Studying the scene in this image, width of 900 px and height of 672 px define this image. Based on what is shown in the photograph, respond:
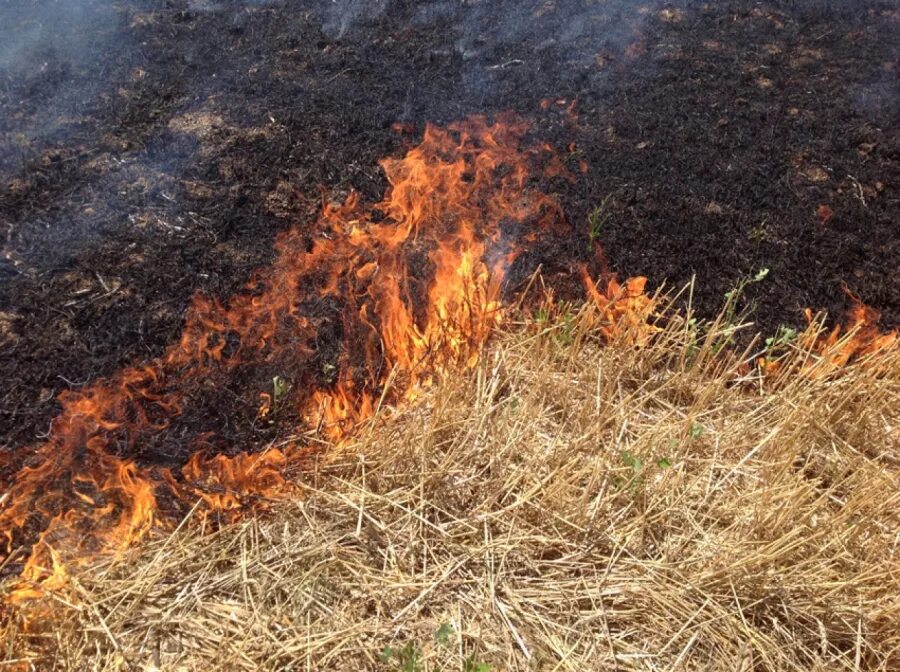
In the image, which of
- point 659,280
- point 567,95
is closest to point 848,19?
point 567,95

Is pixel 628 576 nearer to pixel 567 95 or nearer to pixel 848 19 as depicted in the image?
pixel 567 95

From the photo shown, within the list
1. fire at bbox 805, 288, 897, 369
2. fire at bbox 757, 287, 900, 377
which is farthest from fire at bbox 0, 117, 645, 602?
fire at bbox 805, 288, 897, 369

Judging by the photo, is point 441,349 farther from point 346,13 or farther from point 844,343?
point 346,13

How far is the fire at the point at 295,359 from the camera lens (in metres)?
2.83

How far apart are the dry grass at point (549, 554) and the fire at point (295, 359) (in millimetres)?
185

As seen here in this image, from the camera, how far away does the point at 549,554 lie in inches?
112

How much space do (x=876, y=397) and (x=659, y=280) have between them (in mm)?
1212

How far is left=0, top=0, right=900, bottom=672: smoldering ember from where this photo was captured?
261cm

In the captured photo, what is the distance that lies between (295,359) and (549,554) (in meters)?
1.45

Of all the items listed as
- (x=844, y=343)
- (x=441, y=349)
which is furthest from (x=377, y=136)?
(x=844, y=343)

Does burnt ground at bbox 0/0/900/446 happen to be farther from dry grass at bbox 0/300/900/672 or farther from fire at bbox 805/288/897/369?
dry grass at bbox 0/300/900/672

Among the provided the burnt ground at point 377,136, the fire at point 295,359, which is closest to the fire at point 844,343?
the burnt ground at point 377,136

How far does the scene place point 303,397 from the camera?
10.9ft

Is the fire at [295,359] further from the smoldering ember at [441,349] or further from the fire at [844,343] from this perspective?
the fire at [844,343]
